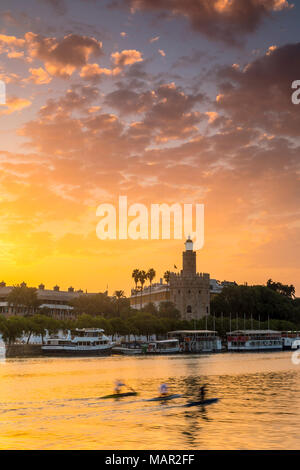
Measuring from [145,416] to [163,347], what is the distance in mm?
120763

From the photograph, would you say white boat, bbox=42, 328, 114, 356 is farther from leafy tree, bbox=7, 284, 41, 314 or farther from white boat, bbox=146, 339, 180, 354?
leafy tree, bbox=7, 284, 41, 314

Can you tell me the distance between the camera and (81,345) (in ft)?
493

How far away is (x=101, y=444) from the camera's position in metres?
37.3

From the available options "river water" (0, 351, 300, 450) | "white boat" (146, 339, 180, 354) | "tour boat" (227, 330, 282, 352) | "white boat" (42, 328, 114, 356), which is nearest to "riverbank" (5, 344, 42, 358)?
"white boat" (42, 328, 114, 356)

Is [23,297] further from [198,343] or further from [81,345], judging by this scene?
[198,343]

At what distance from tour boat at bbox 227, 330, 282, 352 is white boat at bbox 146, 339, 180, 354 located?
79.4 feet

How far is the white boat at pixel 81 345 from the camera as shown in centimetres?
14488

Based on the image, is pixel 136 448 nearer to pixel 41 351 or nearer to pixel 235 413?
pixel 235 413

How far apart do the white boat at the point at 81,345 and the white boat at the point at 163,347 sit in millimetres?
13304

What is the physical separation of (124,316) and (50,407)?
136216mm

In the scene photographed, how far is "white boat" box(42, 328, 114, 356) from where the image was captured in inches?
5704
